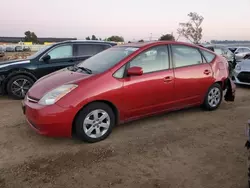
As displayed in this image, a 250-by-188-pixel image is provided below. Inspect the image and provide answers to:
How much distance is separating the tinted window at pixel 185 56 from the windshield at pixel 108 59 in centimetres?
88

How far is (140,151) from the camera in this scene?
12.9 feet

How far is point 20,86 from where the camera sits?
7305mm

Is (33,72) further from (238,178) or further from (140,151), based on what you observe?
(238,178)

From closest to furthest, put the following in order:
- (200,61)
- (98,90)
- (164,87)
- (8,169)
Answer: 1. (8,169)
2. (98,90)
3. (164,87)
4. (200,61)

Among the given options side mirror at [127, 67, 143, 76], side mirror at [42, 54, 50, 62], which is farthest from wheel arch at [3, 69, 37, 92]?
side mirror at [127, 67, 143, 76]

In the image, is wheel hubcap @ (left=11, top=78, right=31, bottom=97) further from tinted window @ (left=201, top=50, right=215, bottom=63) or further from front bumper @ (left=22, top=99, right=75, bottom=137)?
tinted window @ (left=201, top=50, right=215, bottom=63)

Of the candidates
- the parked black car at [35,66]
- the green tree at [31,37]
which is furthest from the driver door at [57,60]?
the green tree at [31,37]

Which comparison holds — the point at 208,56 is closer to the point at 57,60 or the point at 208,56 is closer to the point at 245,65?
the point at 245,65

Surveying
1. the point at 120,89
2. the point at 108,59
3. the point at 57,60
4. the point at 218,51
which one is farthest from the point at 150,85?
the point at 218,51

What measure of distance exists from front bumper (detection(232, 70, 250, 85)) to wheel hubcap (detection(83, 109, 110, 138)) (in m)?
6.27

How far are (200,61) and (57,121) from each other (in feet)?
10.7

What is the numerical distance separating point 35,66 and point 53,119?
3.91 meters

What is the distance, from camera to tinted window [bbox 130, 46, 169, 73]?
4714mm

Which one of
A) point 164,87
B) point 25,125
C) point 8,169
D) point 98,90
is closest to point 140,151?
point 98,90
